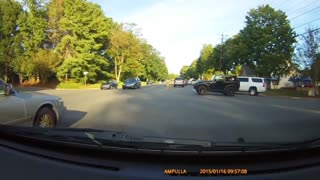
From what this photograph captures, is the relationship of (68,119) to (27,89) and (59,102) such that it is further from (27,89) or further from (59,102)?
(27,89)

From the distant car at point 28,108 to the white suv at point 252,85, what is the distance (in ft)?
116

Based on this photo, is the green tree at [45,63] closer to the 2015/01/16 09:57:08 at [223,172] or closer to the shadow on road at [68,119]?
the shadow on road at [68,119]

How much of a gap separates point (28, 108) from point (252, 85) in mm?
37458

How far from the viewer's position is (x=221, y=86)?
1410 inches

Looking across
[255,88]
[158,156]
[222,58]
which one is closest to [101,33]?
[158,156]

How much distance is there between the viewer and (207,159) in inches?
116

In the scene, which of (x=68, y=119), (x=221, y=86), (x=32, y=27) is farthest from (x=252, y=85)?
(x=32, y=27)

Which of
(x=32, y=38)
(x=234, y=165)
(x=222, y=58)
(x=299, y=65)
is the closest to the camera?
(x=234, y=165)

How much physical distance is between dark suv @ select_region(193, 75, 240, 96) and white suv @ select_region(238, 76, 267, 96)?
18.8 feet

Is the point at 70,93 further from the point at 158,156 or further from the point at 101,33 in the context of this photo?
the point at 158,156

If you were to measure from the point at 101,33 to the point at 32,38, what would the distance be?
4.22 feet

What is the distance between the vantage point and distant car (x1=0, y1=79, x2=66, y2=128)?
6410 mm

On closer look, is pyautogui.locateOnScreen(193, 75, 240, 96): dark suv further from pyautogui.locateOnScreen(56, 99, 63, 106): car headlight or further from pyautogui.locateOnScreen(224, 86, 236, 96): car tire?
pyautogui.locateOnScreen(56, 99, 63, 106): car headlight

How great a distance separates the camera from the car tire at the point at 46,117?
23.2 ft
